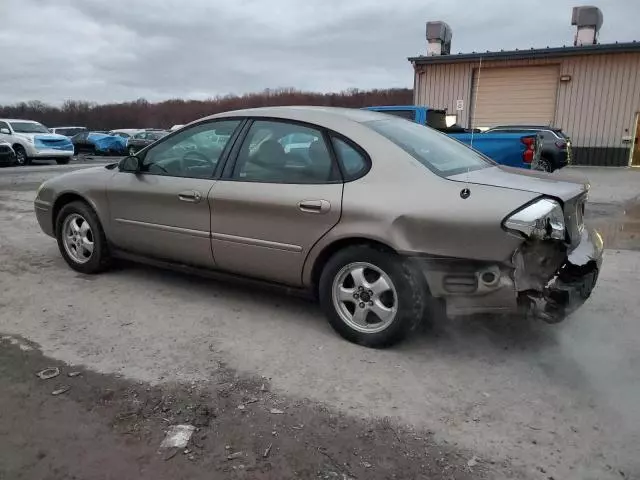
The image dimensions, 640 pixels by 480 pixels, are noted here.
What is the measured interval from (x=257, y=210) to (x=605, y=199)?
931 cm

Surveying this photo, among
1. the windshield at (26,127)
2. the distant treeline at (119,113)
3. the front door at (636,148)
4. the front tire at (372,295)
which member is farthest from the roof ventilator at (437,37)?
the distant treeline at (119,113)

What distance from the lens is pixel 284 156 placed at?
3.70m

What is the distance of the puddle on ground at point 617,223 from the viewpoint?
6469mm

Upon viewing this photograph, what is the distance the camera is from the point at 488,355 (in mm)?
3305

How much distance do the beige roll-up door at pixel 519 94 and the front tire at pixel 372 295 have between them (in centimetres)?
1923

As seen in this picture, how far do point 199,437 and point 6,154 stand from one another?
62.9ft

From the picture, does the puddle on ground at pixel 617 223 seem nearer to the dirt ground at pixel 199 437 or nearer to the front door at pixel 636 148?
the dirt ground at pixel 199 437

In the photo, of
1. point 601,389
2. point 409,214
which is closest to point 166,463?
point 409,214

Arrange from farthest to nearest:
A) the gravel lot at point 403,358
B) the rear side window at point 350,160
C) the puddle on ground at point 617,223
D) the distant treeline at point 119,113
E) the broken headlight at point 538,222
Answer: the distant treeline at point 119,113, the puddle on ground at point 617,223, the rear side window at point 350,160, the broken headlight at point 538,222, the gravel lot at point 403,358

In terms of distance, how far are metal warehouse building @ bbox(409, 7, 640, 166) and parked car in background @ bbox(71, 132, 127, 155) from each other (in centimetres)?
1749

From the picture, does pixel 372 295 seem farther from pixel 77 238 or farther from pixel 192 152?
pixel 77 238

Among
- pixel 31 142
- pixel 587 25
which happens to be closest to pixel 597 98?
pixel 587 25

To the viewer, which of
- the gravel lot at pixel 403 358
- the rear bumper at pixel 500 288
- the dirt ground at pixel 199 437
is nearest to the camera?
the dirt ground at pixel 199 437

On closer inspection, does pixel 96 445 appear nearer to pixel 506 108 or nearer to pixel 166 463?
pixel 166 463
